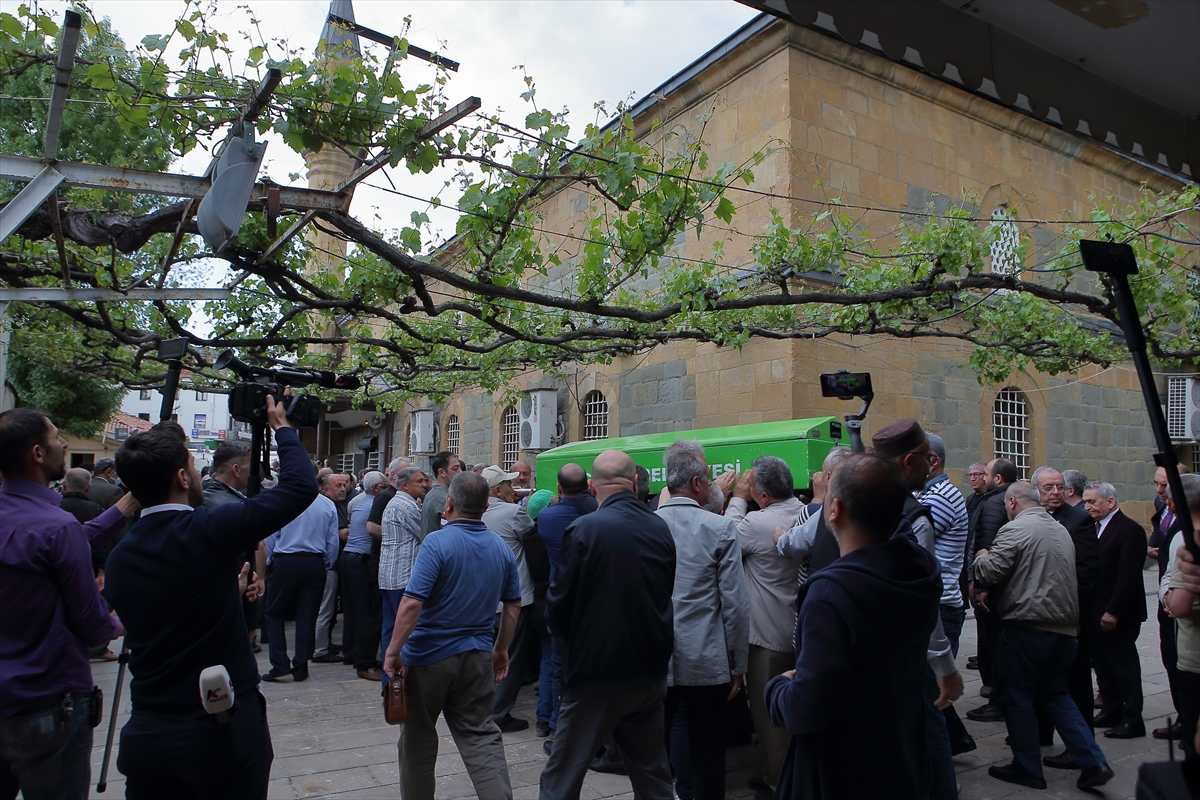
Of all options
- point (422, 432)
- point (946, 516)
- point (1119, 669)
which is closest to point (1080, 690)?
point (1119, 669)

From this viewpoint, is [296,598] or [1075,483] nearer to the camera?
[1075,483]

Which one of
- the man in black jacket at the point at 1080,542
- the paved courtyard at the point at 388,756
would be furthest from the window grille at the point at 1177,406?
the man in black jacket at the point at 1080,542

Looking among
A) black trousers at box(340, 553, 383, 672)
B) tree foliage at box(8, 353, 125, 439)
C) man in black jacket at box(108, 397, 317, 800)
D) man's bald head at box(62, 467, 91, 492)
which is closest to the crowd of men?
man in black jacket at box(108, 397, 317, 800)

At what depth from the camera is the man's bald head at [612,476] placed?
12.8 ft

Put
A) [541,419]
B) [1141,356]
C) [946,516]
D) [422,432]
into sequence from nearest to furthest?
1. [1141,356]
2. [946,516]
3. [541,419]
4. [422,432]

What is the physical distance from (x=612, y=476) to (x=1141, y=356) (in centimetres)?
229

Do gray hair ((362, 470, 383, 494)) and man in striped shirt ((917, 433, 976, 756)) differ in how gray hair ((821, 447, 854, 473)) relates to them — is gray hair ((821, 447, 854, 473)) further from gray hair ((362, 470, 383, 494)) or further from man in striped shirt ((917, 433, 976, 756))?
gray hair ((362, 470, 383, 494))

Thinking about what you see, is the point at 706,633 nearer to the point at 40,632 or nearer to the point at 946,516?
the point at 946,516

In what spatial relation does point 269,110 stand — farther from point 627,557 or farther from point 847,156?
point 847,156

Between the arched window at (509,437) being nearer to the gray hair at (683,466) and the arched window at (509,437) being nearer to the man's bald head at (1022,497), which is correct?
the man's bald head at (1022,497)

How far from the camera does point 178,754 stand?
2.44 meters

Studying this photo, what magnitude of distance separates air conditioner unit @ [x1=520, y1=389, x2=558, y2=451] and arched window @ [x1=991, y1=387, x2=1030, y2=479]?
319 inches

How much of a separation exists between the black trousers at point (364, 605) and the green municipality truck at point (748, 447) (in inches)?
100

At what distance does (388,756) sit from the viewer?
5375mm
